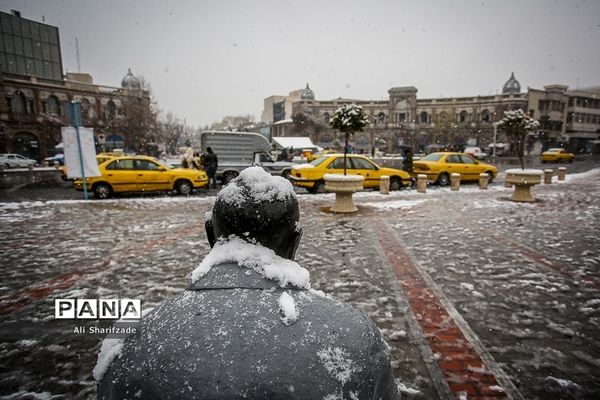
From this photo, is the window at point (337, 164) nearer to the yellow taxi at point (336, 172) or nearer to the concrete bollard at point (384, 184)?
the yellow taxi at point (336, 172)

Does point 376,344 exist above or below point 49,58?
below

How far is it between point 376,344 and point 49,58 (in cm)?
6738

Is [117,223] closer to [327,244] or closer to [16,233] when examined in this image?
[16,233]

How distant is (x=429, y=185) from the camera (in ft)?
54.4

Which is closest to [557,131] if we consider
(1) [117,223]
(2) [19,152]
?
(1) [117,223]

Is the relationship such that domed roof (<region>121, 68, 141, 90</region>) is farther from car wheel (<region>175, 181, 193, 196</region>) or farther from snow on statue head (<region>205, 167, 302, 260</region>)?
snow on statue head (<region>205, 167, 302, 260</region>)

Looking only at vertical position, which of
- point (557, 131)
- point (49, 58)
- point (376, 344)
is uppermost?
point (49, 58)

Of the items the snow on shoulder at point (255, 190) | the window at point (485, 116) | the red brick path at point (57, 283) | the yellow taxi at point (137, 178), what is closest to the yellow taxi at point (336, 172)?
the yellow taxi at point (137, 178)

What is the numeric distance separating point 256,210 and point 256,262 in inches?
6.9

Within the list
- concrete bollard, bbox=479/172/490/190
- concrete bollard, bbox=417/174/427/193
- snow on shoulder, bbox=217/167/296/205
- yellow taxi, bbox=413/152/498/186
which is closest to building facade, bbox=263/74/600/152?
yellow taxi, bbox=413/152/498/186

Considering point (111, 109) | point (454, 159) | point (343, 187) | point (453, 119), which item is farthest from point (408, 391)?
point (453, 119)

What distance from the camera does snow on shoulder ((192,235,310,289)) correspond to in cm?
102

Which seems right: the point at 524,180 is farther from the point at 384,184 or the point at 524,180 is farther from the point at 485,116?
the point at 485,116

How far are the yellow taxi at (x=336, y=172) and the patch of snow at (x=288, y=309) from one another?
11989 millimetres
